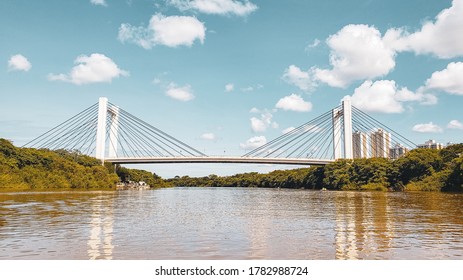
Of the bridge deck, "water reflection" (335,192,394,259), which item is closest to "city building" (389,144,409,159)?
the bridge deck

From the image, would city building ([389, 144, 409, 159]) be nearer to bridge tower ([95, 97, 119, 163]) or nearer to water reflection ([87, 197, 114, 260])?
bridge tower ([95, 97, 119, 163])

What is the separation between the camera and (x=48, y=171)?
2338 inches

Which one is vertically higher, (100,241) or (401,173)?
(401,173)

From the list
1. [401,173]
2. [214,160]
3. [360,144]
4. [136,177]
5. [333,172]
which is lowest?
[136,177]

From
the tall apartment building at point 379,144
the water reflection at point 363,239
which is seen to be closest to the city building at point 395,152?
the tall apartment building at point 379,144

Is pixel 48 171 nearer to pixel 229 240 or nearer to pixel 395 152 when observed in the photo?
pixel 229 240

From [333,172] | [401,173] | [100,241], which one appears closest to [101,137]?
[333,172]

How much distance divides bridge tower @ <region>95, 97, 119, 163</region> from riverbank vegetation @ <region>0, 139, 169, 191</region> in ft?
8.35

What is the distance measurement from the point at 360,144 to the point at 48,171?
56126 mm

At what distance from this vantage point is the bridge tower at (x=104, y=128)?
2874 inches

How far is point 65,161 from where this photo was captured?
64188mm

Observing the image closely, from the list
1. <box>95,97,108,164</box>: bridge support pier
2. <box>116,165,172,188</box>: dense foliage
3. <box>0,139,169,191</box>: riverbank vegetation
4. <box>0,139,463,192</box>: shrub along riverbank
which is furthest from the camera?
<box>116,165,172,188</box>: dense foliage

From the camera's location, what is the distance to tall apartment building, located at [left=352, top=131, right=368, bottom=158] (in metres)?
76.9
